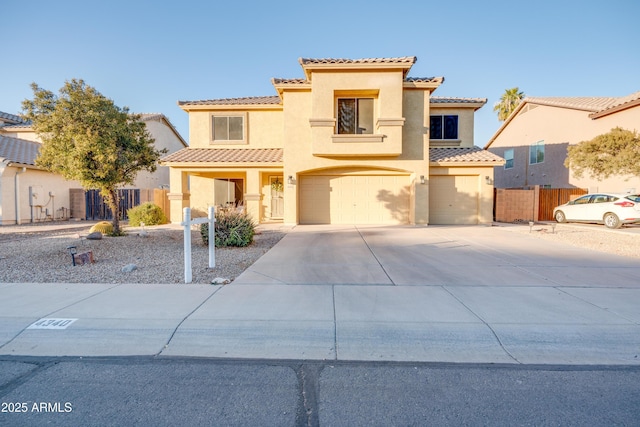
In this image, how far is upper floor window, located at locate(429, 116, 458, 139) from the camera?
1847cm

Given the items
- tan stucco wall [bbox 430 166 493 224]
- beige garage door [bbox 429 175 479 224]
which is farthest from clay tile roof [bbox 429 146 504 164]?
beige garage door [bbox 429 175 479 224]

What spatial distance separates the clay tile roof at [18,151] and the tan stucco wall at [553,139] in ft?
97.5

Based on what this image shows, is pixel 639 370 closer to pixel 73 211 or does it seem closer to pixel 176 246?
pixel 176 246

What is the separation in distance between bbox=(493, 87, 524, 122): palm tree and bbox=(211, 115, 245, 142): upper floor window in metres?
31.0

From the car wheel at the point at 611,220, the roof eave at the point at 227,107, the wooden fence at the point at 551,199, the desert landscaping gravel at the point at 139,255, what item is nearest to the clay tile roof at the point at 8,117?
the roof eave at the point at 227,107

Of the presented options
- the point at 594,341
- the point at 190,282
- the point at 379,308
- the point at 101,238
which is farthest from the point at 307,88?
the point at 594,341

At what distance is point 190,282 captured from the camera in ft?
20.5

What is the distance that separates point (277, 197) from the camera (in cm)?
1855

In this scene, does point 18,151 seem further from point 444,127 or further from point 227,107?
point 444,127

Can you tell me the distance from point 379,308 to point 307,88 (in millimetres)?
13393

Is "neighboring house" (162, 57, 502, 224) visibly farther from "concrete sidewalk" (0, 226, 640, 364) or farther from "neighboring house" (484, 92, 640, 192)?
"concrete sidewalk" (0, 226, 640, 364)

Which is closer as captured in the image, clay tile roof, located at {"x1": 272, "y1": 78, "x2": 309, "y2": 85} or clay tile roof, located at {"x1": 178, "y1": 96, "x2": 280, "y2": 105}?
clay tile roof, located at {"x1": 272, "y1": 78, "x2": 309, "y2": 85}

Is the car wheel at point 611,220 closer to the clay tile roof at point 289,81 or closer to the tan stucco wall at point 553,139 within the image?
the tan stucco wall at point 553,139

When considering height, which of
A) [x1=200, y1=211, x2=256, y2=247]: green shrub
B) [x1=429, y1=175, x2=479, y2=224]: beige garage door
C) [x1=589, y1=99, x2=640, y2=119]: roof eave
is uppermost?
[x1=589, y1=99, x2=640, y2=119]: roof eave
